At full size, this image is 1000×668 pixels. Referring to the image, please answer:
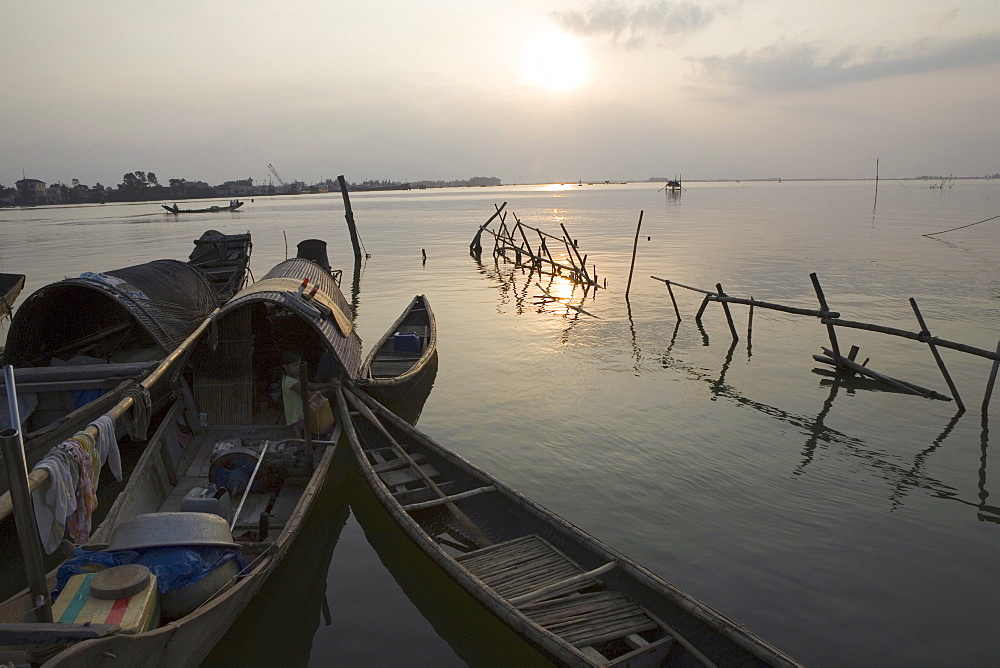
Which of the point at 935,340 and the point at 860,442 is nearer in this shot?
the point at 860,442

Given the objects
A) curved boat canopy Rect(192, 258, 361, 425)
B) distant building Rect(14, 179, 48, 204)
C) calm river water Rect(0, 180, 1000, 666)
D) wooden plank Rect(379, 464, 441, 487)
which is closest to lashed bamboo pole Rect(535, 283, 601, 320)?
calm river water Rect(0, 180, 1000, 666)

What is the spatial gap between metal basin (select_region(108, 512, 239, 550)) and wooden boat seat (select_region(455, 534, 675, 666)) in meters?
2.65

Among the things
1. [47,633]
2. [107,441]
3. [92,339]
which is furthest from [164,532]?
[92,339]

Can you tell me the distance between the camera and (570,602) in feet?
20.4

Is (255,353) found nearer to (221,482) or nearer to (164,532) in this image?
(221,482)

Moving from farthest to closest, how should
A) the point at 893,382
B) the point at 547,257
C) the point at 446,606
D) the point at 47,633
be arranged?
the point at 547,257
the point at 893,382
the point at 446,606
the point at 47,633

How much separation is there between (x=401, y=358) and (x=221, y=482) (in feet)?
21.2

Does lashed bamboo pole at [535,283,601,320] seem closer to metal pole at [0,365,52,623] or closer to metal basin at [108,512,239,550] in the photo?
metal basin at [108,512,239,550]

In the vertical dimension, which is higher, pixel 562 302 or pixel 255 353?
pixel 255 353

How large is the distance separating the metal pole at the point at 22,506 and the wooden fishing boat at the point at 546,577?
3.55m

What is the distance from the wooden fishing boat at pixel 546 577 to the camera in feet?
17.7

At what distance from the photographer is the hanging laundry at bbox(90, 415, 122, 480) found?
6.22m

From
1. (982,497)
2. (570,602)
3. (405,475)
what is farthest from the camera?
(405,475)

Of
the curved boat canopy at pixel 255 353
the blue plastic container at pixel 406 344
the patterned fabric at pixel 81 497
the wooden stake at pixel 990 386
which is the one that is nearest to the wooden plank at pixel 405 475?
the curved boat canopy at pixel 255 353
